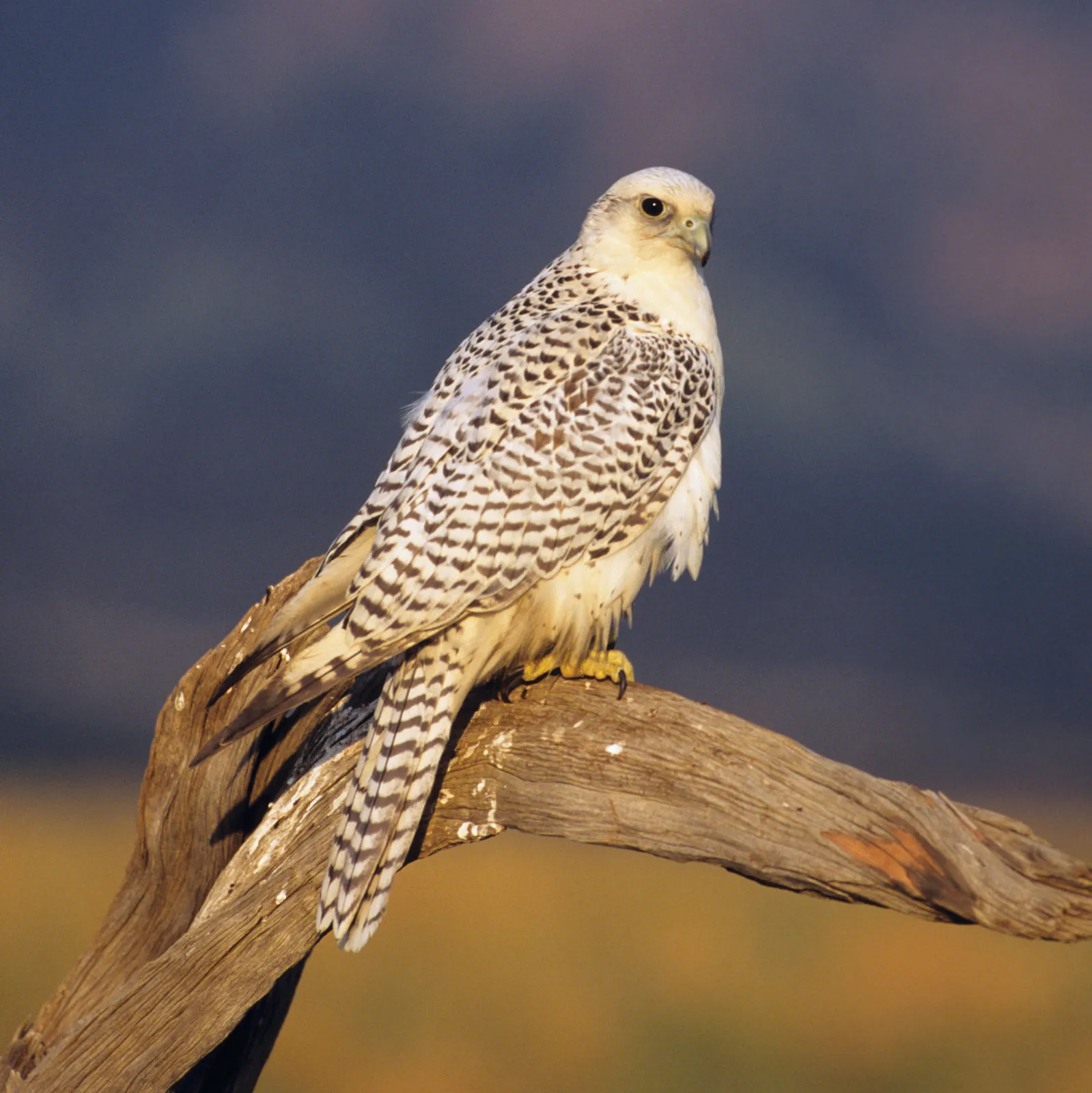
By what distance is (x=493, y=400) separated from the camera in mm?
3980

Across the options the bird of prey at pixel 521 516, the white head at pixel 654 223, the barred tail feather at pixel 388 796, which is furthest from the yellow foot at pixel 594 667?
the white head at pixel 654 223

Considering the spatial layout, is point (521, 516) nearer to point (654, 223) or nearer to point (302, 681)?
point (302, 681)

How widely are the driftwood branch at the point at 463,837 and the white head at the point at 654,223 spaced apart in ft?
5.12

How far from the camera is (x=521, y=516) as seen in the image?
3762 mm

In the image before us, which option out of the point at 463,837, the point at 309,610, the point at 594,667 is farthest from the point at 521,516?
the point at 463,837

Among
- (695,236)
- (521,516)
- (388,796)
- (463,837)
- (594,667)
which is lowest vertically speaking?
(388,796)

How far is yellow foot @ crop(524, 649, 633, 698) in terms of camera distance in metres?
4.09

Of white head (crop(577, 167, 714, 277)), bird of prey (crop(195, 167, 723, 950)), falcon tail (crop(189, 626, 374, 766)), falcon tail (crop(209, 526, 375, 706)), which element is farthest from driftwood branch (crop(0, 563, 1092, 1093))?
white head (crop(577, 167, 714, 277))

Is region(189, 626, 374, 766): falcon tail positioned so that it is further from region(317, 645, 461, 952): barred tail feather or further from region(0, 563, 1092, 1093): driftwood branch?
region(0, 563, 1092, 1093): driftwood branch

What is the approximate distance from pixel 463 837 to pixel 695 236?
228 cm

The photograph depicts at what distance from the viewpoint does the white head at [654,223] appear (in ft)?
13.8

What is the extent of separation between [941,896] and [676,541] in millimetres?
1396

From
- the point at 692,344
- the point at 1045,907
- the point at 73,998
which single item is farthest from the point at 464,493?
the point at 73,998

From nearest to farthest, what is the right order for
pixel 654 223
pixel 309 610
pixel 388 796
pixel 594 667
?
pixel 388 796 → pixel 309 610 → pixel 594 667 → pixel 654 223
